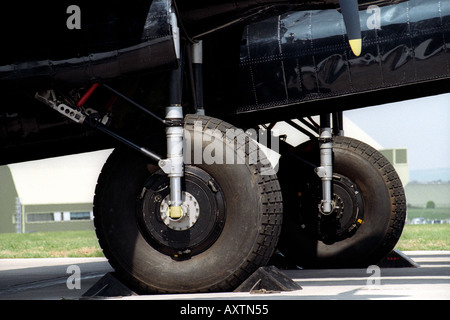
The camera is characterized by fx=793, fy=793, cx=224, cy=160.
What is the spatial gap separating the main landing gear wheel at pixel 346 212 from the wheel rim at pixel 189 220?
3661 mm

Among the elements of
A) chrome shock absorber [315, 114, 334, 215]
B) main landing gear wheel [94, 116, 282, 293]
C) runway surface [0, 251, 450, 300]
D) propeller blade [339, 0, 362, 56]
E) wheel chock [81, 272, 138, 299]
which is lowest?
runway surface [0, 251, 450, 300]

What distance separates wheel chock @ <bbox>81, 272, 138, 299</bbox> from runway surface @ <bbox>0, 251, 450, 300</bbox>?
12 cm

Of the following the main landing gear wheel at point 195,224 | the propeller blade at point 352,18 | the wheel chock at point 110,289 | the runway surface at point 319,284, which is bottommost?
the runway surface at point 319,284

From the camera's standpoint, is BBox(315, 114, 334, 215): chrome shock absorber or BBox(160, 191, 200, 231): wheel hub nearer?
BBox(160, 191, 200, 231): wheel hub

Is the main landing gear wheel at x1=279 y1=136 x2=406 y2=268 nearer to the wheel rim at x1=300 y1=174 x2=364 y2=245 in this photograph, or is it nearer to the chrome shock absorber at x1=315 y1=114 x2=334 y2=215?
the wheel rim at x1=300 y1=174 x2=364 y2=245

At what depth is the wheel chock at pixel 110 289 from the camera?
727 cm

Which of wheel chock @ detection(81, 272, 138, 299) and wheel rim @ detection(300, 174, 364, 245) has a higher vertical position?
wheel rim @ detection(300, 174, 364, 245)

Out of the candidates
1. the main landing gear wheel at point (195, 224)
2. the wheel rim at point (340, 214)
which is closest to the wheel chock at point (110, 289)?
the main landing gear wheel at point (195, 224)

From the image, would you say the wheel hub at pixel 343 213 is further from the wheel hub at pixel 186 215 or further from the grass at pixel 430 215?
the grass at pixel 430 215

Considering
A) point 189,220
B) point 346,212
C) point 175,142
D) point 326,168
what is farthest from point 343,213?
point 175,142

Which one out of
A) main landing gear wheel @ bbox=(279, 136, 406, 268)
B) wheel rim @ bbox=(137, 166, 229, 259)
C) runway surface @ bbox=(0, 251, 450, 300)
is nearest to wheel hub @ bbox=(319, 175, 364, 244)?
main landing gear wheel @ bbox=(279, 136, 406, 268)

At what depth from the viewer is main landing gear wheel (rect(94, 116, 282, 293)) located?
7266 millimetres

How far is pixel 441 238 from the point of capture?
21.9 m
